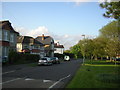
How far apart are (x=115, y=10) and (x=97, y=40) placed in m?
33.0

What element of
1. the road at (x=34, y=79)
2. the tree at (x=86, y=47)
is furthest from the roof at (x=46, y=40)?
the road at (x=34, y=79)

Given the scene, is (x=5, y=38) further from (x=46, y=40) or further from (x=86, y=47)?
(x=46, y=40)

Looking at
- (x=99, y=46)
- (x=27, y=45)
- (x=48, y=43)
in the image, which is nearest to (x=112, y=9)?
(x=99, y=46)

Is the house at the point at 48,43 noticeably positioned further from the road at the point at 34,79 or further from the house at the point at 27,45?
the road at the point at 34,79

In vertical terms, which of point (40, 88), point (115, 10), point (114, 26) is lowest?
point (40, 88)

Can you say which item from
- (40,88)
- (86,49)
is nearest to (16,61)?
(86,49)

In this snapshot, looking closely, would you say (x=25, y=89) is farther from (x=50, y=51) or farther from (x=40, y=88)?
(x=50, y=51)

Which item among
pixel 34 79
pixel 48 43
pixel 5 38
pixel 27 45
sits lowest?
pixel 34 79

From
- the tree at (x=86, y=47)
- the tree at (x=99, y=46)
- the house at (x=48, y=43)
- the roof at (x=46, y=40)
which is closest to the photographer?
the tree at (x=86, y=47)

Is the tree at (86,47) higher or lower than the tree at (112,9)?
lower

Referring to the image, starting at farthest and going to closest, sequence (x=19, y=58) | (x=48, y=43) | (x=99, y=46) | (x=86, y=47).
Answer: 1. (x=48, y=43)
2. (x=99, y=46)
3. (x=86, y=47)
4. (x=19, y=58)

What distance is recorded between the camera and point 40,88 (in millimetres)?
10391

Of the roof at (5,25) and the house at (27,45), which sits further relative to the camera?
the house at (27,45)

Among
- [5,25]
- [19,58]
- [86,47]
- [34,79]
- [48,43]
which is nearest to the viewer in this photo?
[34,79]
